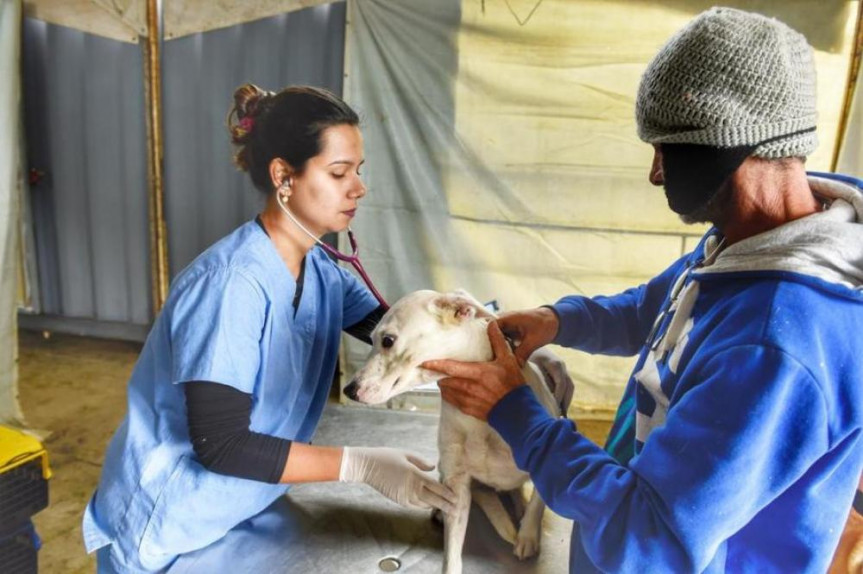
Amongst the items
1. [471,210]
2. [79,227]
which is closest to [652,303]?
[471,210]

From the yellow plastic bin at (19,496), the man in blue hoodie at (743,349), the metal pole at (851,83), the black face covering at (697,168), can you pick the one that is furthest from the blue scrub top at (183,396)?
the metal pole at (851,83)

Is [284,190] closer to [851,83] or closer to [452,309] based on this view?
[452,309]

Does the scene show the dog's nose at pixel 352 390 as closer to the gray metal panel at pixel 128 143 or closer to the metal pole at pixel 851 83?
the gray metal panel at pixel 128 143

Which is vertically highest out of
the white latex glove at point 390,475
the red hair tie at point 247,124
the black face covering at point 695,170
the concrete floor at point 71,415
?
the red hair tie at point 247,124

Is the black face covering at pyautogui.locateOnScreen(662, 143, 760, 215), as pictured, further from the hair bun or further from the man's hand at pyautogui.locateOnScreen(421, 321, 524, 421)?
the hair bun

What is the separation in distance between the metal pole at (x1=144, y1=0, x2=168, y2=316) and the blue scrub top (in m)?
2.56

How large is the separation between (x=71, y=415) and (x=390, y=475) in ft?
9.62

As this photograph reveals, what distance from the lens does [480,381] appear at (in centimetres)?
114

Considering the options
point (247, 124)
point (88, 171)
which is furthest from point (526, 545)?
point (88, 171)

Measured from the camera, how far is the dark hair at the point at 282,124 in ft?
4.63

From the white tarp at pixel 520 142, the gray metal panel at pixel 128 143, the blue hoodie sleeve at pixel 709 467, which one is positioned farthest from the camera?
the gray metal panel at pixel 128 143

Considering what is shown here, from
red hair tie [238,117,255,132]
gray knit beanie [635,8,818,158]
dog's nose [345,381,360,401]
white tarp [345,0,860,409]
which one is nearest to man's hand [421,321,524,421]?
dog's nose [345,381,360,401]

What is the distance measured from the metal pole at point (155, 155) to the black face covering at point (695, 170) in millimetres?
3361

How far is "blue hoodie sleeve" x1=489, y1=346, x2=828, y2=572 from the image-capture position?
2.41 ft
